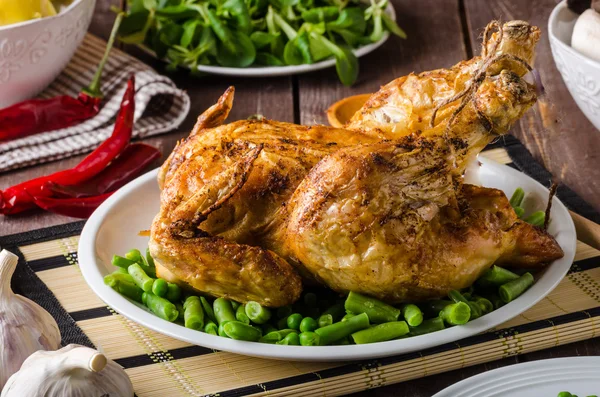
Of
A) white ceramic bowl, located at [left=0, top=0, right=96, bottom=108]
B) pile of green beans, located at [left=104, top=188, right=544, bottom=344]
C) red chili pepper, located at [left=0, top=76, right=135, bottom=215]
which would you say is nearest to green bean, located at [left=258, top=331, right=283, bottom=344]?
pile of green beans, located at [left=104, top=188, right=544, bottom=344]

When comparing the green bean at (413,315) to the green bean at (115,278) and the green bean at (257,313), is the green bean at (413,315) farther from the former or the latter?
the green bean at (115,278)

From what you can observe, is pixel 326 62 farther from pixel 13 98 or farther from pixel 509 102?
pixel 509 102

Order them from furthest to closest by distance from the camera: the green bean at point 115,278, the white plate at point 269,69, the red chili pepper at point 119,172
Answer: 1. the white plate at point 269,69
2. the red chili pepper at point 119,172
3. the green bean at point 115,278

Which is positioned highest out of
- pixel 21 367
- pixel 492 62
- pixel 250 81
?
pixel 492 62

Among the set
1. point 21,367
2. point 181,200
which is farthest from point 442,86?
point 21,367

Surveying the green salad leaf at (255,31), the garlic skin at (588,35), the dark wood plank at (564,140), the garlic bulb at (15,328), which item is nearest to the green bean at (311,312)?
the garlic bulb at (15,328)

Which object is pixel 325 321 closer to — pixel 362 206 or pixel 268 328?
pixel 268 328
